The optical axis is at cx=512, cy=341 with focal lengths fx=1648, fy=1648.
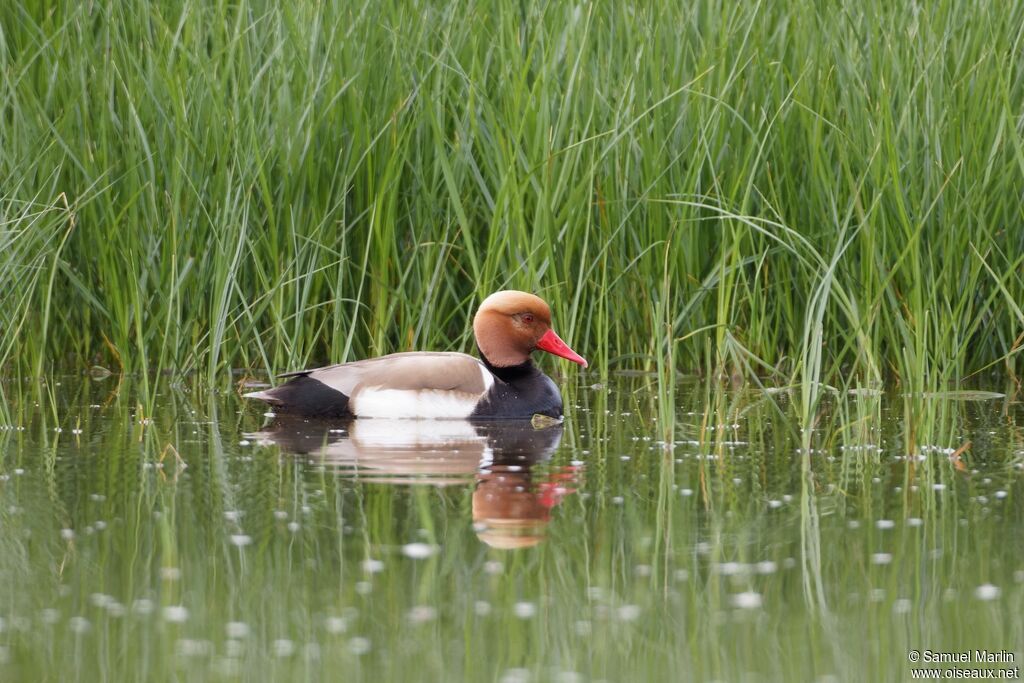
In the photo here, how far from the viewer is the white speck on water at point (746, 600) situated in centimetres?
426

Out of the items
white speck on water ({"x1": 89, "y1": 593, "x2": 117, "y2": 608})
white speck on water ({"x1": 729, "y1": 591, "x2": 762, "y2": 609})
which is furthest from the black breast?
white speck on water ({"x1": 89, "y1": 593, "x2": 117, "y2": 608})

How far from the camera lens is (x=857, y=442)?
6738mm

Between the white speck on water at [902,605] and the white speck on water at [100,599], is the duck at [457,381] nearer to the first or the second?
the white speck on water at [100,599]

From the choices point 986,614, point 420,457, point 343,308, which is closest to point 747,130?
point 343,308

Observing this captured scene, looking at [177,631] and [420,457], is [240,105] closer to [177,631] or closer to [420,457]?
[420,457]

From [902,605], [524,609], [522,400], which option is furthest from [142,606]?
[522,400]

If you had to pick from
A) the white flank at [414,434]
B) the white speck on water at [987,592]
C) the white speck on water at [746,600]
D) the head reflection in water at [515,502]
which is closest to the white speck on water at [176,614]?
the head reflection in water at [515,502]

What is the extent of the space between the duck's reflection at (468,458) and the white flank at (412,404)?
52 mm

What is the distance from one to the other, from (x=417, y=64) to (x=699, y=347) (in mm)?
2163

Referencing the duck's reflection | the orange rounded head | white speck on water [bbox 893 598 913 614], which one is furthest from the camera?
the orange rounded head

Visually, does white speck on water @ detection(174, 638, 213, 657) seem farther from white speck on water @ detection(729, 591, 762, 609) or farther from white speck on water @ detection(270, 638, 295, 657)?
white speck on water @ detection(729, 591, 762, 609)

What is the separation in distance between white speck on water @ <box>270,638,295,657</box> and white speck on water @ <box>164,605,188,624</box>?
0.30 metres

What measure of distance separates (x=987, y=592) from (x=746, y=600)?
657mm

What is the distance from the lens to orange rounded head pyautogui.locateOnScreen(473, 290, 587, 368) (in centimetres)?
806
